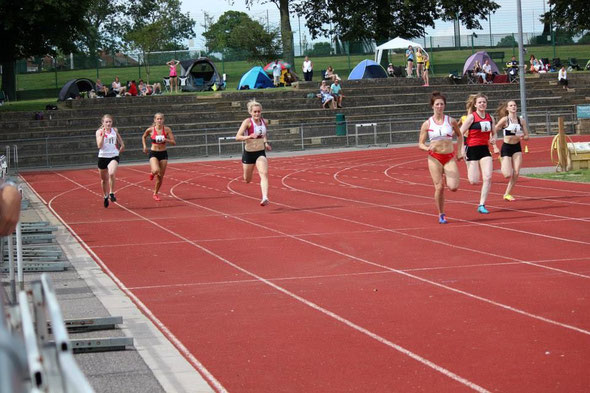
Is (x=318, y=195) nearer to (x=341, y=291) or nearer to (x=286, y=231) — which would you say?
(x=286, y=231)

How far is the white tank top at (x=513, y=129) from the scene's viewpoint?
1767 centimetres

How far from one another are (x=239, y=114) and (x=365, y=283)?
35.3 metres

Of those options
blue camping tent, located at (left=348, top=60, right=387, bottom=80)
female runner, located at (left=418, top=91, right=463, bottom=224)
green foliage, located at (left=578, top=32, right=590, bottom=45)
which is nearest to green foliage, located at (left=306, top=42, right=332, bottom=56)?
green foliage, located at (left=578, top=32, right=590, bottom=45)

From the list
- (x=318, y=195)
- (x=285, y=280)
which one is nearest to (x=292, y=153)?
(x=318, y=195)

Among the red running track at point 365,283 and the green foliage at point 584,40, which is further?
the green foliage at point 584,40

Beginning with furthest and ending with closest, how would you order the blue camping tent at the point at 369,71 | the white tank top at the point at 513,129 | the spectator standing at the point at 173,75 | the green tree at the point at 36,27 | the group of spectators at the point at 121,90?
the blue camping tent at the point at 369,71
the spectator standing at the point at 173,75
the group of spectators at the point at 121,90
the green tree at the point at 36,27
the white tank top at the point at 513,129

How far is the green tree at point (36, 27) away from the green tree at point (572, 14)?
30.4m

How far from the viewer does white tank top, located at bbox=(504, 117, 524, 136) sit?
17672 millimetres

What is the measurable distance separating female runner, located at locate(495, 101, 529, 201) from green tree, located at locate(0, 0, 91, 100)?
115 feet

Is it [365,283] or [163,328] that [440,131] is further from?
[163,328]

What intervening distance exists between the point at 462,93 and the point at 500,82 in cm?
494

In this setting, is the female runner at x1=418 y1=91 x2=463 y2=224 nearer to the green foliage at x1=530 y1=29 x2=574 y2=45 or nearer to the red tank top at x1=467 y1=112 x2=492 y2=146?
the red tank top at x1=467 y1=112 x2=492 y2=146

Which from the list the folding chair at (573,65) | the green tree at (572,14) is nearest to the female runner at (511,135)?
the folding chair at (573,65)

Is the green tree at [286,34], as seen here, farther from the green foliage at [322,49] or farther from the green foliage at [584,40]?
the green foliage at [584,40]
